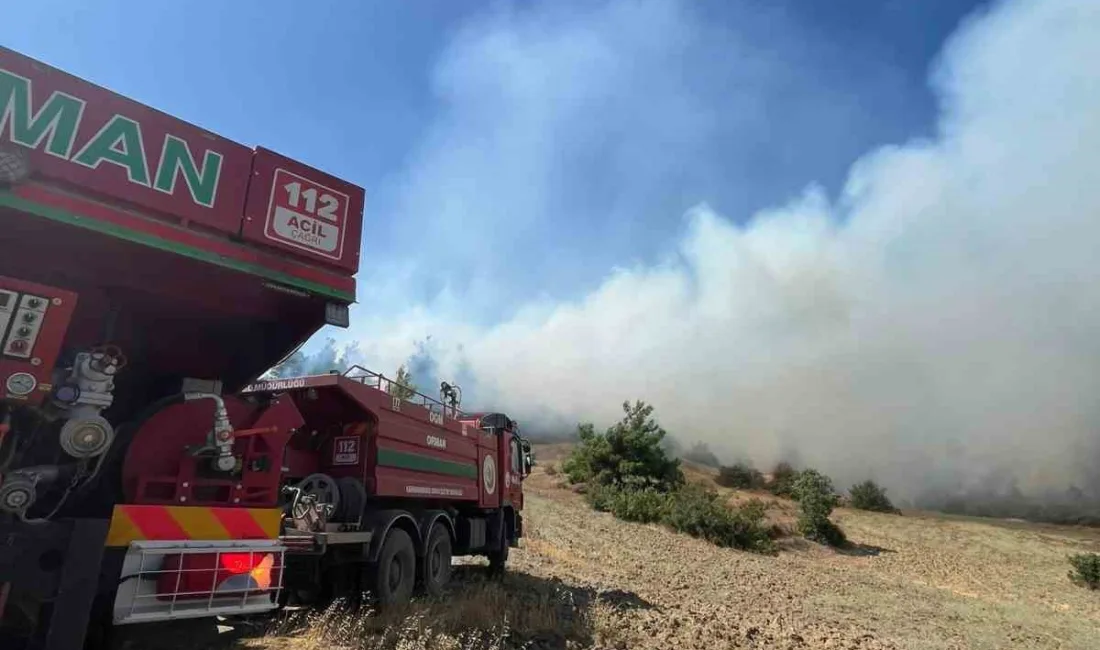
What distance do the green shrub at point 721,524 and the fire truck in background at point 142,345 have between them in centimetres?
2208

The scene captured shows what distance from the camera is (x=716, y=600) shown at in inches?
469

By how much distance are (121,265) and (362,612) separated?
169 inches

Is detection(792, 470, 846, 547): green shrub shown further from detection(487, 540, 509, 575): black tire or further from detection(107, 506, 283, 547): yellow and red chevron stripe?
detection(107, 506, 283, 547): yellow and red chevron stripe

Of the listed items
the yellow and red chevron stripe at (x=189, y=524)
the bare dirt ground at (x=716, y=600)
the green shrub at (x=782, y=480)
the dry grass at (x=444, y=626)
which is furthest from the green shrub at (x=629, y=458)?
the yellow and red chevron stripe at (x=189, y=524)

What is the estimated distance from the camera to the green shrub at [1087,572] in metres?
22.9

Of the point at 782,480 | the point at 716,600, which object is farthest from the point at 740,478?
the point at 716,600

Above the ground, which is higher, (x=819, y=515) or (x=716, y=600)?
(x=819, y=515)

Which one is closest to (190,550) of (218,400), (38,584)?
(38,584)

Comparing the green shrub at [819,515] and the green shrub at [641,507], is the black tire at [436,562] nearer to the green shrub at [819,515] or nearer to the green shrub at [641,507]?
the green shrub at [641,507]

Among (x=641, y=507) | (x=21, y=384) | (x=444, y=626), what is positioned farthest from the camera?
(x=641, y=507)

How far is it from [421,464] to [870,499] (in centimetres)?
4013

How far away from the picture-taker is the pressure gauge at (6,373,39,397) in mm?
3387

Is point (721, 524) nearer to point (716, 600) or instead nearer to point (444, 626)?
point (716, 600)

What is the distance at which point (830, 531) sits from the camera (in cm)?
2889
